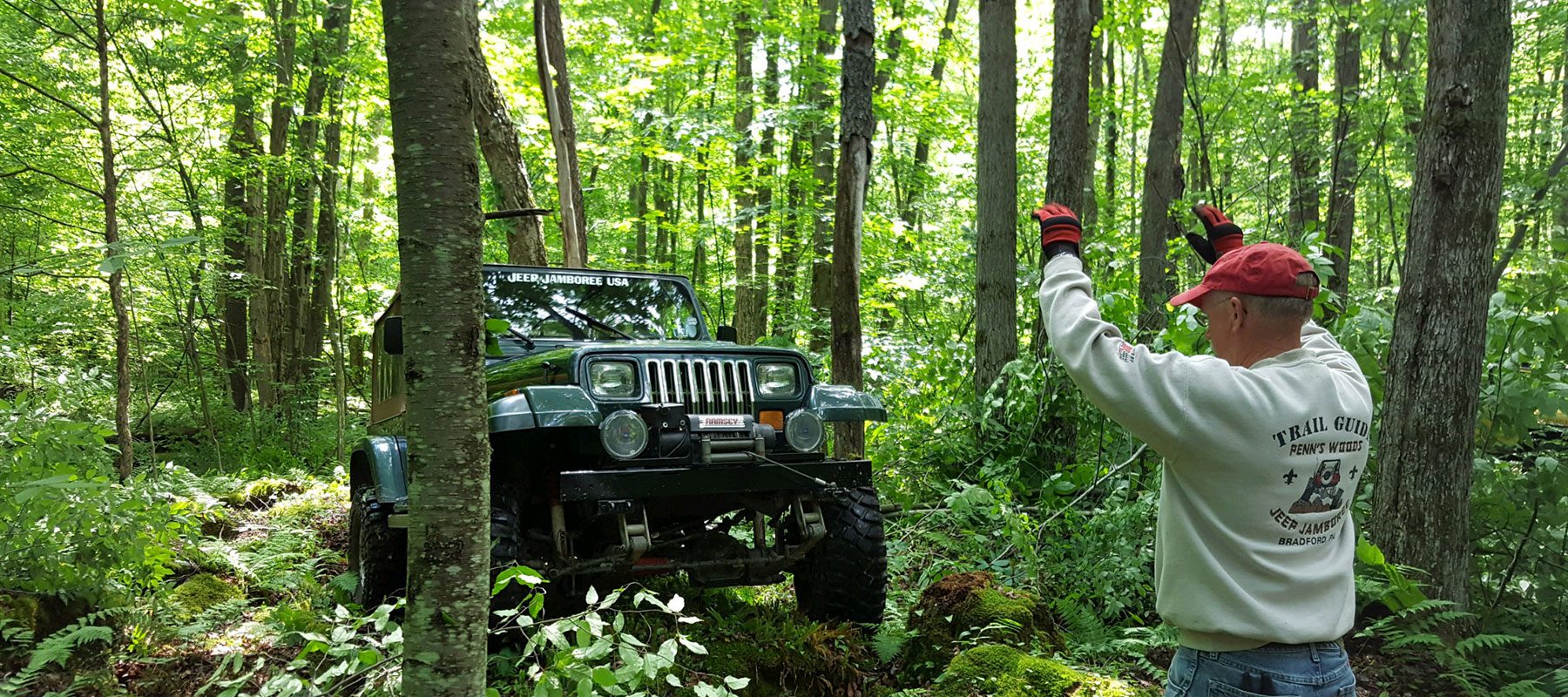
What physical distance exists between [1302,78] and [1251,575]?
1571cm

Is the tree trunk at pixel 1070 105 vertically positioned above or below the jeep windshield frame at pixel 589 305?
above

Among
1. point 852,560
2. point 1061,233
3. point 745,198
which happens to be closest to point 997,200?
point 852,560

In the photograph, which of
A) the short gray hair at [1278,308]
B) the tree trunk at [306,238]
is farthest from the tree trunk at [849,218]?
the tree trunk at [306,238]

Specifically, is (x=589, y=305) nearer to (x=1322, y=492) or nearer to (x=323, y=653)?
(x=323, y=653)

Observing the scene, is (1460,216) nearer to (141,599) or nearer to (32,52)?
(141,599)

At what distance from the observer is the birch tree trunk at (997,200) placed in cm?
896

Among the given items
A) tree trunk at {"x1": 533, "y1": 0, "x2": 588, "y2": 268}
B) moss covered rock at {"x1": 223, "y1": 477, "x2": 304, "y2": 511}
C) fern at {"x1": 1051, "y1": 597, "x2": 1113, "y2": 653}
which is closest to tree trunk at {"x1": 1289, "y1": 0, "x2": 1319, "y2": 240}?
fern at {"x1": 1051, "y1": 597, "x2": 1113, "y2": 653}

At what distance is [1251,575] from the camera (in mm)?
2025

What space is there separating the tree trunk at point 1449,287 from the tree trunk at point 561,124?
736 centimetres

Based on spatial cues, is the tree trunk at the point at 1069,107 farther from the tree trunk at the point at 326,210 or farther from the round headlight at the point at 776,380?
the tree trunk at the point at 326,210

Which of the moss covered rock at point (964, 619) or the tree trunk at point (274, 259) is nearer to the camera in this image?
the moss covered rock at point (964, 619)

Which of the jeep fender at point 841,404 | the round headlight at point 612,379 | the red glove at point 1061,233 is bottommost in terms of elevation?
the jeep fender at point 841,404

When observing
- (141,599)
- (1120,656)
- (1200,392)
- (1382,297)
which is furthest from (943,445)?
(1382,297)

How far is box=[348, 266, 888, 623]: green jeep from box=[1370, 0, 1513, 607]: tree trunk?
9.03 feet
